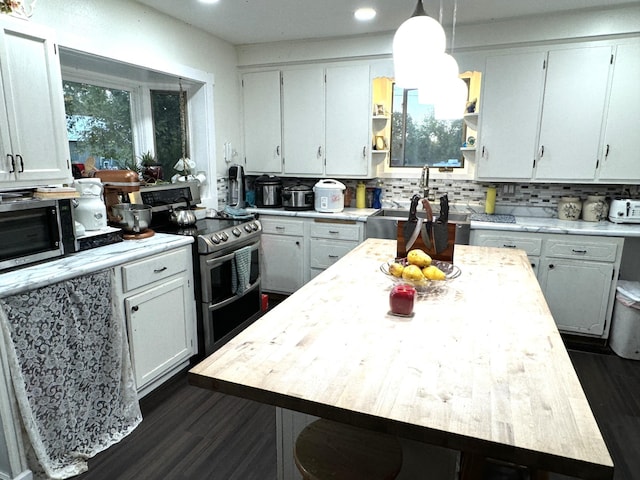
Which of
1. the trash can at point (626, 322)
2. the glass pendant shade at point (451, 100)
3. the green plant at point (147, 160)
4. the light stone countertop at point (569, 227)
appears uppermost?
the glass pendant shade at point (451, 100)

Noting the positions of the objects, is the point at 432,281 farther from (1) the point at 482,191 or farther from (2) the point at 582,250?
(1) the point at 482,191

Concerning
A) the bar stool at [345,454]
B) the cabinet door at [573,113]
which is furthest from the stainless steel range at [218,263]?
the cabinet door at [573,113]

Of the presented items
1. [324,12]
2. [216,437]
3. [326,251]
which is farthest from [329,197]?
[216,437]

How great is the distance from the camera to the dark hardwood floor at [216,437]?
1.93m

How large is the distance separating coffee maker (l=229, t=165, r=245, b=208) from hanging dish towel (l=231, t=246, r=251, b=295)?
103 cm

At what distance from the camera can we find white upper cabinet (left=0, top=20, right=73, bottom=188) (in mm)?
1904

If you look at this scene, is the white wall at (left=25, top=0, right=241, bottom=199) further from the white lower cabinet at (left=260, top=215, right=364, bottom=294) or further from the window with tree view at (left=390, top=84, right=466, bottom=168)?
the window with tree view at (left=390, top=84, right=466, bottom=168)

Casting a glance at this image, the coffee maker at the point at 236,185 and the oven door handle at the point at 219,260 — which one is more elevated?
the coffee maker at the point at 236,185

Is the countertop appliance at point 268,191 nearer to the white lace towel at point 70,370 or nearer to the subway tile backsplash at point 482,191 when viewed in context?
the subway tile backsplash at point 482,191

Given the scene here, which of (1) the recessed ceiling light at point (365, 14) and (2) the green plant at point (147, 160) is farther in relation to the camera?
(2) the green plant at point (147, 160)

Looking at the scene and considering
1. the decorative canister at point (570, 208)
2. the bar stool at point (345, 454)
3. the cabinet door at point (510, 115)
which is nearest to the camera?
the bar stool at point (345, 454)

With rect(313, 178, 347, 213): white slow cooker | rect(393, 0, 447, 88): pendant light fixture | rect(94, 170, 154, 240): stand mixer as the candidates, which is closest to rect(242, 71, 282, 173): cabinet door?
rect(313, 178, 347, 213): white slow cooker

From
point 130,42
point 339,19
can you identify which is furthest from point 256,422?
point 339,19

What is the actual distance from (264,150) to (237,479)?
3.02m
